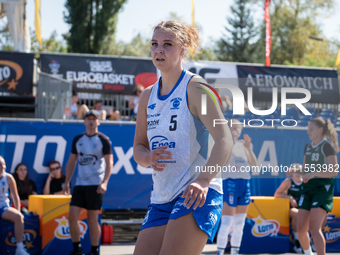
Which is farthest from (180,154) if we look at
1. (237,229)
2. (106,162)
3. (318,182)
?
(106,162)

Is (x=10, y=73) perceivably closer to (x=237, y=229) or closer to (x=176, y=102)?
(x=237, y=229)

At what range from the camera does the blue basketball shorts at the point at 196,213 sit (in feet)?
8.19

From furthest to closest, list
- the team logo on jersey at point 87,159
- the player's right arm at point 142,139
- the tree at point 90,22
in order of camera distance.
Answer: the tree at point 90,22 < the team logo on jersey at point 87,159 < the player's right arm at point 142,139

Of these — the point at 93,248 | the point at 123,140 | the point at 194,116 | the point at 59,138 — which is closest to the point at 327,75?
the point at 123,140

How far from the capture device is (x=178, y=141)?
262cm

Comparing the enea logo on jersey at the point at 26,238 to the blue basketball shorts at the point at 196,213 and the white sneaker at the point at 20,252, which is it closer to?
the white sneaker at the point at 20,252

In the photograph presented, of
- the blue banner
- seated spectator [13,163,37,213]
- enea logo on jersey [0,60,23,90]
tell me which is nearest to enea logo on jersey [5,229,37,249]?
seated spectator [13,163,37,213]

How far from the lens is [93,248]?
677cm

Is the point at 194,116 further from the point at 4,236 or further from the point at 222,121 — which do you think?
the point at 4,236

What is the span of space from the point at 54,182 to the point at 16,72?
3927mm

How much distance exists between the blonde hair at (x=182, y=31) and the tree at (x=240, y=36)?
43.0 m

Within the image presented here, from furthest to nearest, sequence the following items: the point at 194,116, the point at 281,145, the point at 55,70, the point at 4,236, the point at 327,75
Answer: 1. the point at 327,75
2. the point at 55,70
3. the point at 281,145
4. the point at 4,236
5. the point at 194,116

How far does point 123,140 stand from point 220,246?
139 inches

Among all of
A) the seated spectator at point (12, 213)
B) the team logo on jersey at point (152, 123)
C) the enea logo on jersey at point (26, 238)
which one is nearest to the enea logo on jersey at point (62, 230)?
the enea logo on jersey at point (26, 238)
